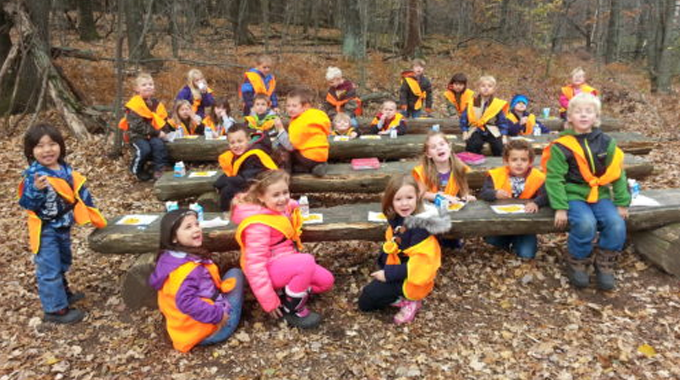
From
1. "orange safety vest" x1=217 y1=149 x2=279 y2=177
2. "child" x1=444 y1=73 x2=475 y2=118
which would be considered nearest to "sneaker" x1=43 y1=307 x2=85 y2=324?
"orange safety vest" x1=217 y1=149 x2=279 y2=177

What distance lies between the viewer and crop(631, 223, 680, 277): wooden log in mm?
4477

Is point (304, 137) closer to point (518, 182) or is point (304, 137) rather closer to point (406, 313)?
point (518, 182)

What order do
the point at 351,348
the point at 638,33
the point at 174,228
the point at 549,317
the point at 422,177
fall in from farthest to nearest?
the point at 638,33
the point at 422,177
the point at 549,317
the point at 351,348
the point at 174,228

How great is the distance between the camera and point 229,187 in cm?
578

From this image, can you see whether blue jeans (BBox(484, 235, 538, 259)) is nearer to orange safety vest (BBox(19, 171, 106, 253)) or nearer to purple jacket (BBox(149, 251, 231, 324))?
purple jacket (BBox(149, 251, 231, 324))

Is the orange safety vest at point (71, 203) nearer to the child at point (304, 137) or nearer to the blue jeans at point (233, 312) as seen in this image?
the blue jeans at point (233, 312)

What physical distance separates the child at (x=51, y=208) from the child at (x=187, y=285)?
3.83ft

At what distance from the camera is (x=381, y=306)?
4188 mm

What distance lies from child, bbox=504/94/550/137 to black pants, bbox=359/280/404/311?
5188 millimetres

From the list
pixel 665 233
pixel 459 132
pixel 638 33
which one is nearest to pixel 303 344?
pixel 665 233

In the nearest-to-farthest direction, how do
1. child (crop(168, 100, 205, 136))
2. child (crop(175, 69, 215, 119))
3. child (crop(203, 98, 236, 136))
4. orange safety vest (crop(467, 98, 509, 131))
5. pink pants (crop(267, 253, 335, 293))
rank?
pink pants (crop(267, 253, 335, 293))
orange safety vest (crop(467, 98, 509, 131))
child (crop(168, 100, 205, 136))
child (crop(203, 98, 236, 136))
child (crop(175, 69, 215, 119))

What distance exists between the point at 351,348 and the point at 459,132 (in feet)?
19.9

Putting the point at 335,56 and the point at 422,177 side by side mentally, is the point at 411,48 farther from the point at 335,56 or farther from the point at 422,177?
the point at 422,177

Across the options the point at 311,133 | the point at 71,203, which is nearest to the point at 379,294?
the point at 311,133
